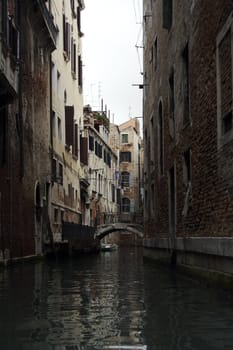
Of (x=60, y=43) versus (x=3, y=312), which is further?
(x=60, y=43)

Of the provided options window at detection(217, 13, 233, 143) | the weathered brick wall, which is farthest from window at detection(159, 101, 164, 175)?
window at detection(217, 13, 233, 143)

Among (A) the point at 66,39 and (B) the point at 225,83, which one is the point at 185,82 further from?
(A) the point at 66,39

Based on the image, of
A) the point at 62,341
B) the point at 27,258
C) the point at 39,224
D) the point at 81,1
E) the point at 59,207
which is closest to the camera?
the point at 62,341

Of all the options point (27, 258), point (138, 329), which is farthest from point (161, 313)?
point (27, 258)

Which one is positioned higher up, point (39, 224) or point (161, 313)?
point (39, 224)

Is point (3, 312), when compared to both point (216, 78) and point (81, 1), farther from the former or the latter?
point (81, 1)

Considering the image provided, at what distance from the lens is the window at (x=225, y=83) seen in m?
9.36

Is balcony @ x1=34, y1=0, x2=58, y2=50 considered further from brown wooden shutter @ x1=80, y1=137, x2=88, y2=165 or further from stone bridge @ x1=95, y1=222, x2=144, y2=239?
stone bridge @ x1=95, y1=222, x2=144, y2=239

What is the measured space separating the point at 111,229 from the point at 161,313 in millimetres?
43812

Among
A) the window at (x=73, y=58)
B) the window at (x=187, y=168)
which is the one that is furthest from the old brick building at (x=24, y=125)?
the window at (x=73, y=58)

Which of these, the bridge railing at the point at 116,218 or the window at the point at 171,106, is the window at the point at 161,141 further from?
the bridge railing at the point at 116,218

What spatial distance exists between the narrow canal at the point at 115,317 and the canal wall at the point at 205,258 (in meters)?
0.26

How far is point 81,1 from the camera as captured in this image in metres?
39.7

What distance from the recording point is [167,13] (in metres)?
17.1
